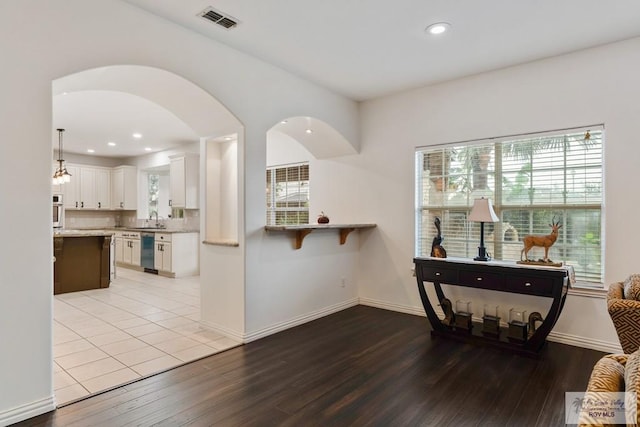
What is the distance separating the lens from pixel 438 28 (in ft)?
10.0

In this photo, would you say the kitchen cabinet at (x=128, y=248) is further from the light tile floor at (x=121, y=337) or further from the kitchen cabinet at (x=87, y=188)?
the light tile floor at (x=121, y=337)

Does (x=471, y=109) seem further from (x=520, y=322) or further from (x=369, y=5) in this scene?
(x=520, y=322)

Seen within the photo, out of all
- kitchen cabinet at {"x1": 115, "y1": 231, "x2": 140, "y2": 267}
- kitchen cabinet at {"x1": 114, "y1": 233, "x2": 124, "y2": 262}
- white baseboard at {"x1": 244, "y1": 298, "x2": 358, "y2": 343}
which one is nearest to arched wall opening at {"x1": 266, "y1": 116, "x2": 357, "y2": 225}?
white baseboard at {"x1": 244, "y1": 298, "x2": 358, "y2": 343}

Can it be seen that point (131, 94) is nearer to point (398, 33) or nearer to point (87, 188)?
point (398, 33)

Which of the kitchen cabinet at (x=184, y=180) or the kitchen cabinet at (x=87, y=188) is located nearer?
the kitchen cabinet at (x=184, y=180)

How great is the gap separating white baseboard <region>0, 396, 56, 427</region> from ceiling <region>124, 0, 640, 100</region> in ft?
9.20

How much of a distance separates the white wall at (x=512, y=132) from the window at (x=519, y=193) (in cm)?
12

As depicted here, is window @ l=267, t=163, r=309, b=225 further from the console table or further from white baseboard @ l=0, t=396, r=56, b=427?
white baseboard @ l=0, t=396, r=56, b=427

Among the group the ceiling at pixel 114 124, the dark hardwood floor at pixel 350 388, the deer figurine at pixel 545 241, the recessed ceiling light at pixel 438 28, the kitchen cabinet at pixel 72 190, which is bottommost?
the dark hardwood floor at pixel 350 388

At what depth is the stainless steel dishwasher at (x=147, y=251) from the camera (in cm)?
748

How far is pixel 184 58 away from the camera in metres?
3.07

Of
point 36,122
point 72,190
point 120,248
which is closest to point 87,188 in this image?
point 72,190

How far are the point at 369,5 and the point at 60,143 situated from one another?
7.11 m

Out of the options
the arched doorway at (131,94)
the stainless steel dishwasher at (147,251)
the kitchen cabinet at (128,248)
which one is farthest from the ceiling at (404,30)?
the kitchen cabinet at (128,248)
